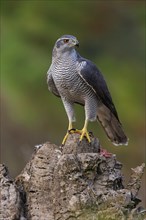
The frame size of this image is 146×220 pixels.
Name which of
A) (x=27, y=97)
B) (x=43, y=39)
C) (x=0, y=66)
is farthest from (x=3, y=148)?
(x=43, y=39)

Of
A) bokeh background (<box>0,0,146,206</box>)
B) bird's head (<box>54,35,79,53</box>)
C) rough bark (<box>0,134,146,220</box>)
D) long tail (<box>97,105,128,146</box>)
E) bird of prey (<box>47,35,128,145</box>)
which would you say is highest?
bokeh background (<box>0,0,146,206</box>)

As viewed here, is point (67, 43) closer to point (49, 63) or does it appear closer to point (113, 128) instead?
point (113, 128)

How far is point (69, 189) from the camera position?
6.79 metres

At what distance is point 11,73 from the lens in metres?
20.7

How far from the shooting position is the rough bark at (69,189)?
21.9 feet

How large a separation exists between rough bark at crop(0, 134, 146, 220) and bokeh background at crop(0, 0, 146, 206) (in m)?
6.38

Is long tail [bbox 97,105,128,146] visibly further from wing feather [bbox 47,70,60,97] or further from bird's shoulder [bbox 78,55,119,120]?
wing feather [bbox 47,70,60,97]

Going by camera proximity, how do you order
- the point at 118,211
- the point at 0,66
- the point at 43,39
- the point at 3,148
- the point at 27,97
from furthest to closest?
the point at 43,39, the point at 0,66, the point at 27,97, the point at 3,148, the point at 118,211

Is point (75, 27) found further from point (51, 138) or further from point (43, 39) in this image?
point (51, 138)

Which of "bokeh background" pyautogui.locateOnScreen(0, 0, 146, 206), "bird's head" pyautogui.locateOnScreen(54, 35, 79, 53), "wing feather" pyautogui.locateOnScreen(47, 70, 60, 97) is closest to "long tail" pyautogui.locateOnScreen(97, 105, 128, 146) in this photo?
"wing feather" pyautogui.locateOnScreen(47, 70, 60, 97)

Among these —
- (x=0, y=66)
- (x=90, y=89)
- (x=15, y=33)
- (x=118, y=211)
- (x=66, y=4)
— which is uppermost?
(x=66, y=4)

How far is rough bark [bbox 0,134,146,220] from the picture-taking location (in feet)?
21.9

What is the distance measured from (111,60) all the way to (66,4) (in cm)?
347


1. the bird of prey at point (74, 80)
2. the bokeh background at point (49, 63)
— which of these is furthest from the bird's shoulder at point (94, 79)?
the bokeh background at point (49, 63)
